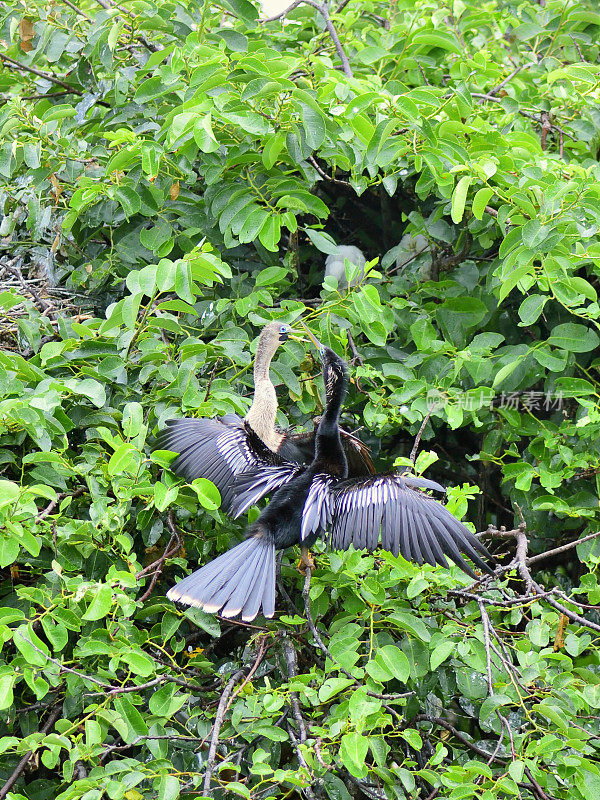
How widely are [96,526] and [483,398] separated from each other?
45.3 inches

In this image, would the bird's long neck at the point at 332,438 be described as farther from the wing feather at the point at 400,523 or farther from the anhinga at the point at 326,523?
the wing feather at the point at 400,523

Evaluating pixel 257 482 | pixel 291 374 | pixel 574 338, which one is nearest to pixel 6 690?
pixel 257 482

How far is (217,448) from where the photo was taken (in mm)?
2240

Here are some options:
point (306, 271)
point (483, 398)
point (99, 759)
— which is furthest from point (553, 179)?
point (99, 759)

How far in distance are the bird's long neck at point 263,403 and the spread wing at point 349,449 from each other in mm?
87

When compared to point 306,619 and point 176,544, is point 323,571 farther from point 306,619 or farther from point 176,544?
point 176,544

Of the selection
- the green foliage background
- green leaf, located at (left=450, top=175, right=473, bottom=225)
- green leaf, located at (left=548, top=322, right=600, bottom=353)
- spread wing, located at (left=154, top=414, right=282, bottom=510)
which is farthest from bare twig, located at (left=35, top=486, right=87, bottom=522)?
green leaf, located at (left=548, top=322, right=600, bottom=353)

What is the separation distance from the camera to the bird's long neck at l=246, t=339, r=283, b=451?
2.32m

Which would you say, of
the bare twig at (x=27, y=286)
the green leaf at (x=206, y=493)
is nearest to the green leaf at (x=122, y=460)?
the green leaf at (x=206, y=493)

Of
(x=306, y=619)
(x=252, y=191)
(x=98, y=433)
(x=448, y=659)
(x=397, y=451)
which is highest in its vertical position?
(x=252, y=191)

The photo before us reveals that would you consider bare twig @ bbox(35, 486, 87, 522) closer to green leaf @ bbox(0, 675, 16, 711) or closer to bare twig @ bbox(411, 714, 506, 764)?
green leaf @ bbox(0, 675, 16, 711)

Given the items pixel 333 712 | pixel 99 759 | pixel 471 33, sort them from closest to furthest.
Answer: pixel 333 712, pixel 99 759, pixel 471 33

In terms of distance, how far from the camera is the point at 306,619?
6.66 ft

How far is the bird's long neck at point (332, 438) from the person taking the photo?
216 centimetres
